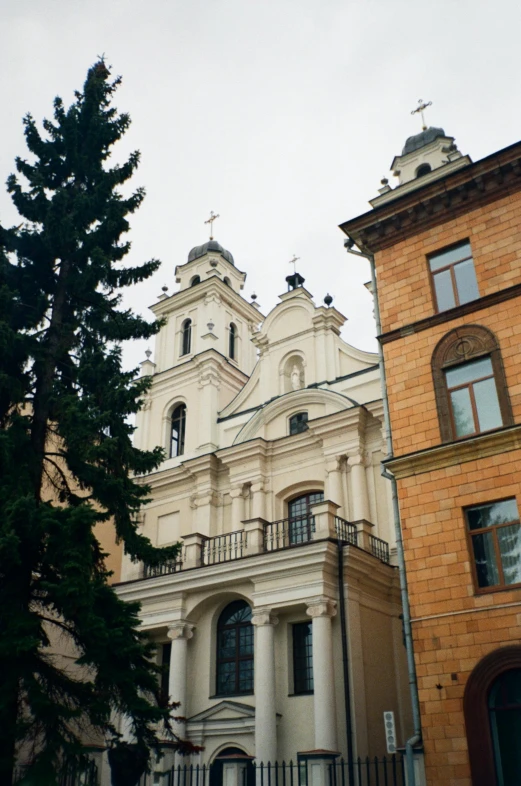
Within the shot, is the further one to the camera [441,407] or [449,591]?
[441,407]

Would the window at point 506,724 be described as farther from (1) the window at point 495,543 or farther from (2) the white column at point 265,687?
(2) the white column at point 265,687

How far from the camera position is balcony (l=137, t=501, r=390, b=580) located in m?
20.0

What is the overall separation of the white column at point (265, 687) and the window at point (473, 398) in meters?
8.04

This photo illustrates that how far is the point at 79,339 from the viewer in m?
15.1

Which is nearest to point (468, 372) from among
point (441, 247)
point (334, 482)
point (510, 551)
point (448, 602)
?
point (441, 247)

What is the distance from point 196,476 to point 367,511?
7213 mm

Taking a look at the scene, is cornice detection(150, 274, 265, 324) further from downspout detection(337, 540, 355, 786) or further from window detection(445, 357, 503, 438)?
window detection(445, 357, 503, 438)

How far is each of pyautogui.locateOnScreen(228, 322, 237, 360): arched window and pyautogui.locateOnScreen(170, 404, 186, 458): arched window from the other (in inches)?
142

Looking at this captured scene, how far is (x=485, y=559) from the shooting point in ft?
45.1

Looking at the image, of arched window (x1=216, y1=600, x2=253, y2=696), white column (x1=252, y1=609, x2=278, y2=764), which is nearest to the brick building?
white column (x1=252, y1=609, x2=278, y2=764)

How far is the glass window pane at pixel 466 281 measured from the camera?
16.2m

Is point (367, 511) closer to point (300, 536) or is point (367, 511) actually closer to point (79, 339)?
point (300, 536)

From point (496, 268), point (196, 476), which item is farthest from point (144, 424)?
point (496, 268)

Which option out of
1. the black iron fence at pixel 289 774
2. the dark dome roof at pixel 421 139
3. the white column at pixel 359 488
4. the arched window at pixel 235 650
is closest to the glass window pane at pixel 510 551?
the black iron fence at pixel 289 774
